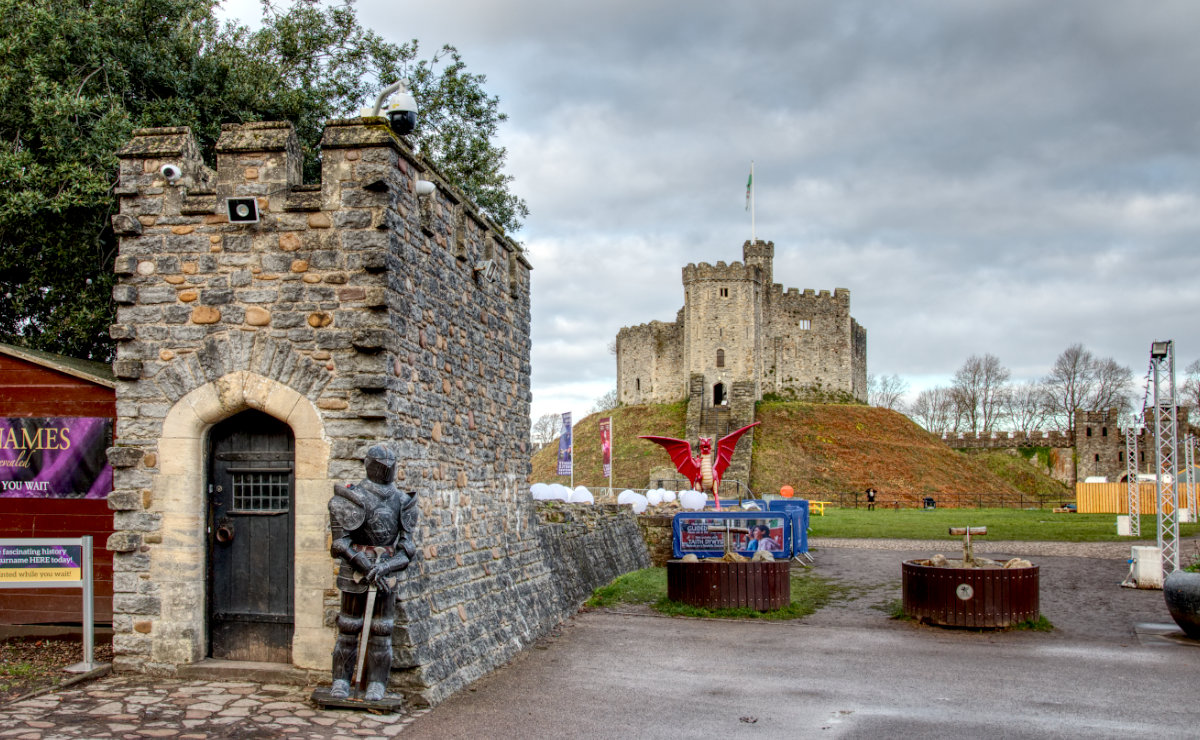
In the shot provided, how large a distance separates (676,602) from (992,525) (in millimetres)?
20969

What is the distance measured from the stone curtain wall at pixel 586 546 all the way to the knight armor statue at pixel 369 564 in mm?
4709

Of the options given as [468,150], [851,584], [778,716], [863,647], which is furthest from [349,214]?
[468,150]

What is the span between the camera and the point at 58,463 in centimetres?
877

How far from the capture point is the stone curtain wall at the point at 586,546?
38.3ft

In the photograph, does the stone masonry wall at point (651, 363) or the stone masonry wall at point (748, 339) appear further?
the stone masonry wall at point (651, 363)

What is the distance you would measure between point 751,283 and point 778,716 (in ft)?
170

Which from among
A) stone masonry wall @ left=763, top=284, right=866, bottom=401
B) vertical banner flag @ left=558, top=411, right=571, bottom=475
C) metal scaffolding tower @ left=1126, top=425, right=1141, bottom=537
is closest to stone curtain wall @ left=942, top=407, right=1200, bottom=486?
stone masonry wall @ left=763, top=284, right=866, bottom=401

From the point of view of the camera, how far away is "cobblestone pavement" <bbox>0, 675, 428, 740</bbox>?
5.84 meters

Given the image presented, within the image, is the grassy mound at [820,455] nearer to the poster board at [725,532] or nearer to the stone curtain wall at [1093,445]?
the stone curtain wall at [1093,445]

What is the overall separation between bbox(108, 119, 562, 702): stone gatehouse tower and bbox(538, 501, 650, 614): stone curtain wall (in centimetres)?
384

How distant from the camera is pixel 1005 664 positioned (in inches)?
348

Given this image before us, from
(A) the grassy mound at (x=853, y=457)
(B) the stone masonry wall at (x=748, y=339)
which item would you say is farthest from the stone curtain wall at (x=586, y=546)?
(B) the stone masonry wall at (x=748, y=339)

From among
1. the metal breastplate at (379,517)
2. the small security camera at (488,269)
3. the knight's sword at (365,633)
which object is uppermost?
the small security camera at (488,269)

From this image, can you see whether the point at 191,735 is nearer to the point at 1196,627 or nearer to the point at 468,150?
the point at 1196,627
